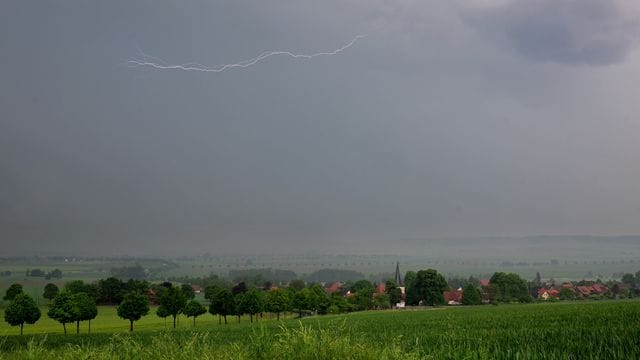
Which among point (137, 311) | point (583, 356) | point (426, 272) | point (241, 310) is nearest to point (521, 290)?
point (426, 272)

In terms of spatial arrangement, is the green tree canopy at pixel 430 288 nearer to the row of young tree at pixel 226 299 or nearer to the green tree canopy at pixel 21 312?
the row of young tree at pixel 226 299

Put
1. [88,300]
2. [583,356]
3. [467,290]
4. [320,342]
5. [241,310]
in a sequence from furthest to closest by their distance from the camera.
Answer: [467,290], [241,310], [88,300], [583,356], [320,342]

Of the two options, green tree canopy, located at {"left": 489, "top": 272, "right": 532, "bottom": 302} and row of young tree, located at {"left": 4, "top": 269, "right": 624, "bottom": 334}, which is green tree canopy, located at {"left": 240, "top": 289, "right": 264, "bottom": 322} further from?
green tree canopy, located at {"left": 489, "top": 272, "right": 532, "bottom": 302}

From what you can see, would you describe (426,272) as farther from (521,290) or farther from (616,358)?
(616,358)

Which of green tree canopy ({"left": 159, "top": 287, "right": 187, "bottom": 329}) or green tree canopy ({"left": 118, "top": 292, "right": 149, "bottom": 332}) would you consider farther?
green tree canopy ({"left": 159, "top": 287, "right": 187, "bottom": 329})

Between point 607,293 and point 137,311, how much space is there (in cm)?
17448

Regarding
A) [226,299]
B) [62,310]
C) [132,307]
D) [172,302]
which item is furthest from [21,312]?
[226,299]

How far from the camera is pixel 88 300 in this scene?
71.9 meters

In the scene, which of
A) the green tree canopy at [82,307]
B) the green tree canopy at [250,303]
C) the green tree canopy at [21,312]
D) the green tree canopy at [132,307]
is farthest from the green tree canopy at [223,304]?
the green tree canopy at [21,312]

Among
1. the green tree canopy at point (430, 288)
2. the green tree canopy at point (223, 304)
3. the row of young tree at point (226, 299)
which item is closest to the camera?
the row of young tree at point (226, 299)

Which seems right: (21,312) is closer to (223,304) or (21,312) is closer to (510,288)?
(223,304)

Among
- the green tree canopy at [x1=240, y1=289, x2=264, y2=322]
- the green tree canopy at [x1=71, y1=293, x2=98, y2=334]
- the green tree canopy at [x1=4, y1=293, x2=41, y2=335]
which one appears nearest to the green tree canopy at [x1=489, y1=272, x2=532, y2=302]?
the green tree canopy at [x1=240, y1=289, x2=264, y2=322]

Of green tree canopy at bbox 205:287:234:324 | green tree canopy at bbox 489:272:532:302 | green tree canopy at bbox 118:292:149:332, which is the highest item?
green tree canopy at bbox 118:292:149:332

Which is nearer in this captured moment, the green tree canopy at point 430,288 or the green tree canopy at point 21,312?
the green tree canopy at point 21,312
